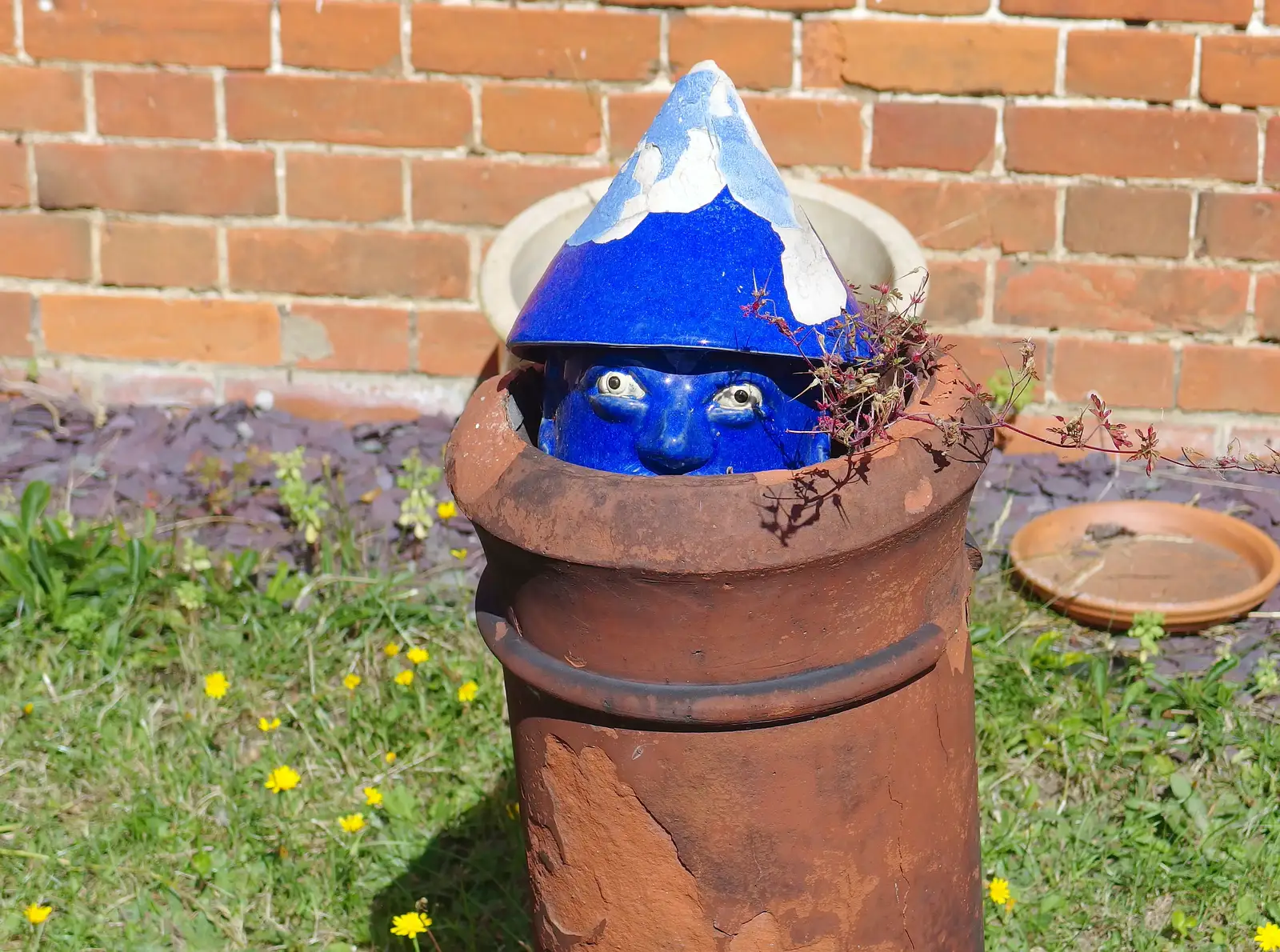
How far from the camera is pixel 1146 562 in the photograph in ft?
10.1

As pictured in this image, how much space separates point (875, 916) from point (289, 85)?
8.29 ft

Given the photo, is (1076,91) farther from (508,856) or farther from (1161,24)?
(508,856)

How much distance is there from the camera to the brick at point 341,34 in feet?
10.7

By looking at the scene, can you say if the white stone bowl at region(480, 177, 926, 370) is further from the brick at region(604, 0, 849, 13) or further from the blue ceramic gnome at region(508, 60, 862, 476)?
the blue ceramic gnome at region(508, 60, 862, 476)

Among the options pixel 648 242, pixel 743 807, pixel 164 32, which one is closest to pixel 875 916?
pixel 743 807

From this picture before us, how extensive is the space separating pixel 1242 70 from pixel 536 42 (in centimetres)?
163

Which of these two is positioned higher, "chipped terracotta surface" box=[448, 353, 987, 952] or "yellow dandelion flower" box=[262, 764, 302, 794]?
"chipped terracotta surface" box=[448, 353, 987, 952]

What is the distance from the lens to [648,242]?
1.59 meters

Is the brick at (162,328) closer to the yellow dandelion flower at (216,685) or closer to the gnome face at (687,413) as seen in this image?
the yellow dandelion flower at (216,685)

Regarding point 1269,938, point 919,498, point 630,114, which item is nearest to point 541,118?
point 630,114

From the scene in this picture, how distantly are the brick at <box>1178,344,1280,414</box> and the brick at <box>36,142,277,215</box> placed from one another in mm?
2332

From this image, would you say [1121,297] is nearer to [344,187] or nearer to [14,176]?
[344,187]

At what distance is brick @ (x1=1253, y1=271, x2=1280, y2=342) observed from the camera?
3283mm

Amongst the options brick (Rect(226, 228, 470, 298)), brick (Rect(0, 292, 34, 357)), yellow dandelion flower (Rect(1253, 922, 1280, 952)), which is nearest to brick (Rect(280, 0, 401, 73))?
brick (Rect(226, 228, 470, 298))
